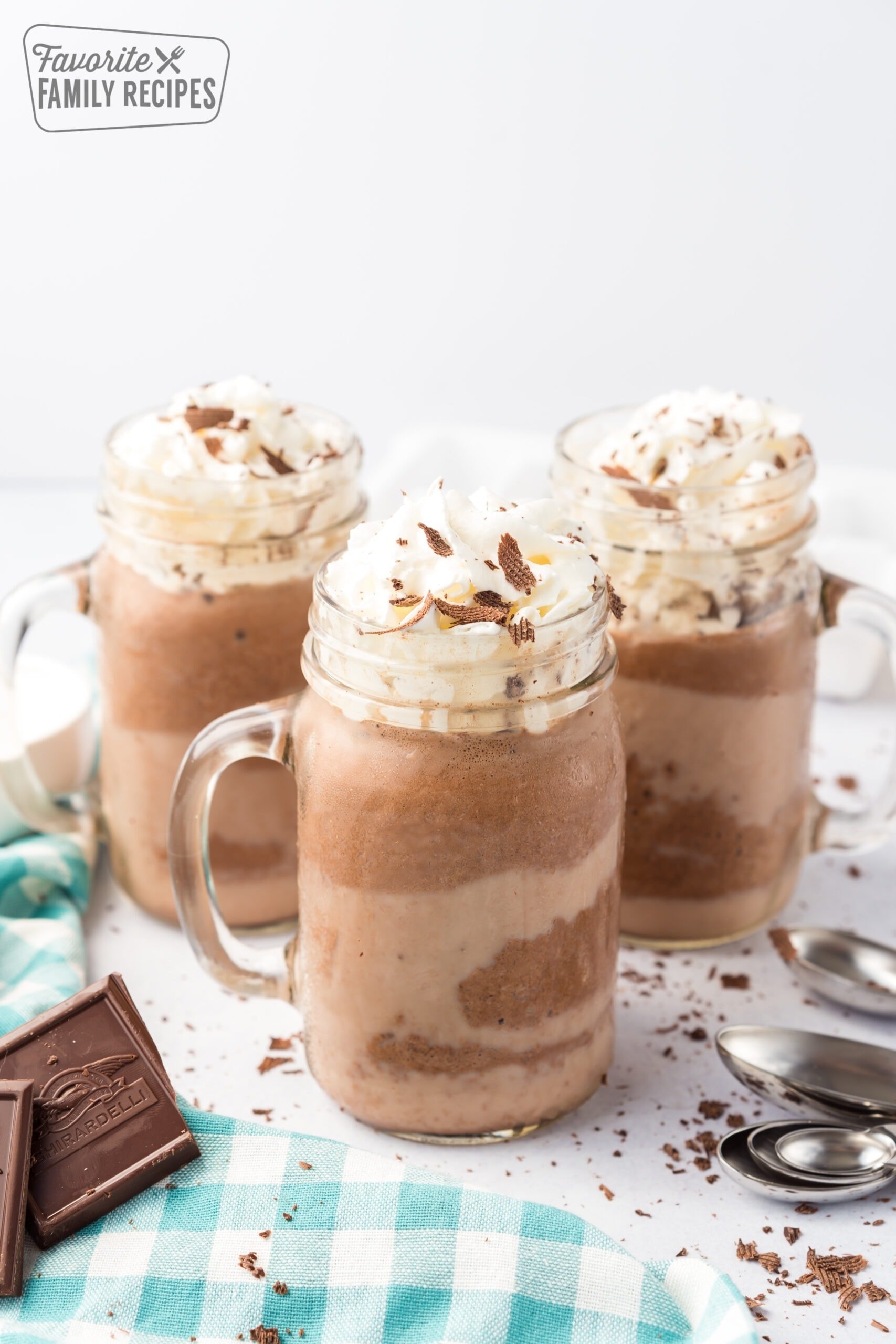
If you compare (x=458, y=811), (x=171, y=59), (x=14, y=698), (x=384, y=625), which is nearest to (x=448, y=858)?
(x=458, y=811)

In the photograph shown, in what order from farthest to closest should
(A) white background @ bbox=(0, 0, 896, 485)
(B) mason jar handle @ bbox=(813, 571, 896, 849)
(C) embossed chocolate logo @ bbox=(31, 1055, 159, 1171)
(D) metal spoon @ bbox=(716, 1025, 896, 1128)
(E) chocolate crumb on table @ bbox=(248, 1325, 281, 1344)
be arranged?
(A) white background @ bbox=(0, 0, 896, 485) → (B) mason jar handle @ bbox=(813, 571, 896, 849) → (D) metal spoon @ bbox=(716, 1025, 896, 1128) → (C) embossed chocolate logo @ bbox=(31, 1055, 159, 1171) → (E) chocolate crumb on table @ bbox=(248, 1325, 281, 1344)

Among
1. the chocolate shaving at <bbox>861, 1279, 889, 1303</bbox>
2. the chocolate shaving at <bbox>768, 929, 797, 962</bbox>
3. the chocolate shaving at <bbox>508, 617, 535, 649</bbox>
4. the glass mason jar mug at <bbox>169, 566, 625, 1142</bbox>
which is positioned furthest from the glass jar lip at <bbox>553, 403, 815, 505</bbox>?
the chocolate shaving at <bbox>861, 1279, 889, 1303</bbox>

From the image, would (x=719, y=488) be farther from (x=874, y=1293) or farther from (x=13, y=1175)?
(x=13, y=1175)

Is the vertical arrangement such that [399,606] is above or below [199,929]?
above

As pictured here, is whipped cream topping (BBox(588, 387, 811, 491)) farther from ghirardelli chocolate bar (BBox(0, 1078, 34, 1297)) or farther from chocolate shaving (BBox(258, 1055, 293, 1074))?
ghirardelli chocolate bar (BBox(0, 1078, 34, 1297))

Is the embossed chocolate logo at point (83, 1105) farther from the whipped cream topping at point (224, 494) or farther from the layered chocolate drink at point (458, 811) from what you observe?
the whipped cream topping at point (224, 494)

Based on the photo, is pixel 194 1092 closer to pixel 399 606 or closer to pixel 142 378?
pixel 399 606

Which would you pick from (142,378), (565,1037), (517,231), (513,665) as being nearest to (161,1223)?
(565,1037)
